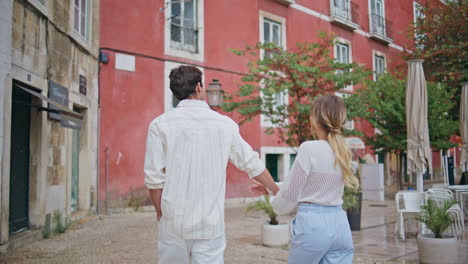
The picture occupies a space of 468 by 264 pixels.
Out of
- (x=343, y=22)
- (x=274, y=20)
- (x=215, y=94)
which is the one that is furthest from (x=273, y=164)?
(x=343, y=22)

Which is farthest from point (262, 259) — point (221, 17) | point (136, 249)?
point (221, 17)

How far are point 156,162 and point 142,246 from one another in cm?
492

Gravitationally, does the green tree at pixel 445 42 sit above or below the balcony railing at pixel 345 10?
below

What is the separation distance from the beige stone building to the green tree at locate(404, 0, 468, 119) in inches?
477

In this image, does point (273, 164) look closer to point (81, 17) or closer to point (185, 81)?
point (81, 17)

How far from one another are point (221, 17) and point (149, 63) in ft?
9.99

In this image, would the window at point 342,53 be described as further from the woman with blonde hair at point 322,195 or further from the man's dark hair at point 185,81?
the man's dark hair at point 185,81

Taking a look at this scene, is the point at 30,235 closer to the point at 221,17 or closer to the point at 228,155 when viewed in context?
the point at 228,155

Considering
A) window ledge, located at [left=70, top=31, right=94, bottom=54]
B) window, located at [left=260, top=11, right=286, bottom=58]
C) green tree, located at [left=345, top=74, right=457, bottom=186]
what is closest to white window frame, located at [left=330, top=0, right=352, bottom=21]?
green tree, located at [left=345, top=74, right=457, bottom=186]

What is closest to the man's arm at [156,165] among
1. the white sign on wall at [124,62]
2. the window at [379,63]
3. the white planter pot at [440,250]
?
the white planter pot at [440,250]

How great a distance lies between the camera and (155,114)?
11.9m

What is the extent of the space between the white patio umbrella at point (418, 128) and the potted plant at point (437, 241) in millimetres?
2263

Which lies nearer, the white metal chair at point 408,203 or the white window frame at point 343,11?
the white metal chair at point 408,203

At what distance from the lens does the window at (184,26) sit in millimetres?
12586
